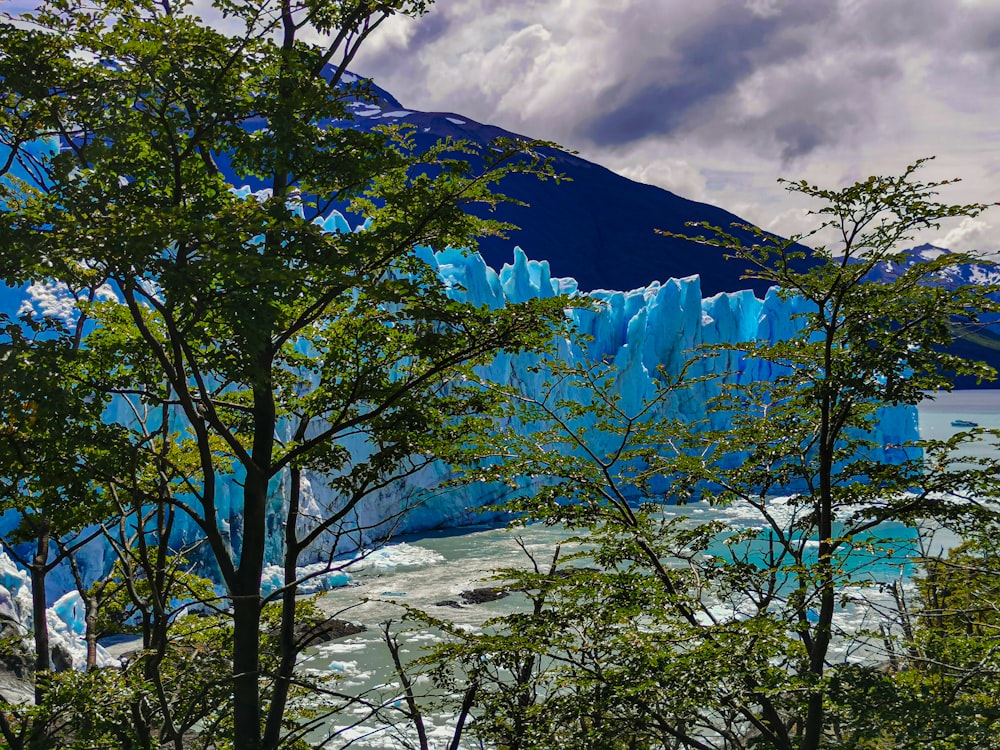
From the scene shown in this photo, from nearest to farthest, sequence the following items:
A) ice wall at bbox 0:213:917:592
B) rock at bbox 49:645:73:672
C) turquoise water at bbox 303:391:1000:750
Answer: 1. rock at bbox 49:645:73:672
2. turquoise water at bbox 303:391:1000:750
3. ice wall at bbox 0:213:917:592

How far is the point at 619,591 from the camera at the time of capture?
461 cm

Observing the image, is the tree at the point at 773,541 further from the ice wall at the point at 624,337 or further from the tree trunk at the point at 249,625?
the ice wall at the point at 624,337

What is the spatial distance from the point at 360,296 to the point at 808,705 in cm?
336

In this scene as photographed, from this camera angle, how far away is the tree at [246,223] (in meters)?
3.73

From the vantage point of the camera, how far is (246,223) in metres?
3.81

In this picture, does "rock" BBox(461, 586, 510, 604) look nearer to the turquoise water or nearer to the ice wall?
the turquoise water

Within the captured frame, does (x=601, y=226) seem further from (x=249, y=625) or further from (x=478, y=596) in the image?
(x=249, y=625)

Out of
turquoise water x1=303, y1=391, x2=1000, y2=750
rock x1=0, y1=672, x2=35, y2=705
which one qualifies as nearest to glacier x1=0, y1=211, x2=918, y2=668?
turquoise water x1=303, y1=391, x2=1000, y2=750

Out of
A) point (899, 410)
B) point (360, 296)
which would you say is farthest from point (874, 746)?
point (899, 410)

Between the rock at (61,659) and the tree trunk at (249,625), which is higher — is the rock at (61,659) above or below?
below

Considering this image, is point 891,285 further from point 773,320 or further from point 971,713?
point 773,320

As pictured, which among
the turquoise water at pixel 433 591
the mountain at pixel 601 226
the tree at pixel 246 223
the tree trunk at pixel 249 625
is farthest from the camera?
the mountain at pixel 601 226

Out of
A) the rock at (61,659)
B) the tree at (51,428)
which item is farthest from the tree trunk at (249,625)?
the rock at (61,659)

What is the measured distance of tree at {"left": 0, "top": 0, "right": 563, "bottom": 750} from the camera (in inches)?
147
